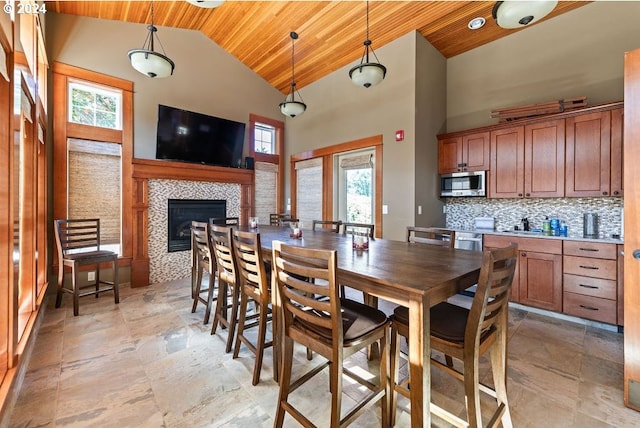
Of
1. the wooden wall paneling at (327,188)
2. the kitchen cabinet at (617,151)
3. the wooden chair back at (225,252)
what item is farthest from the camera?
the wooden wall paneling at (327,188)

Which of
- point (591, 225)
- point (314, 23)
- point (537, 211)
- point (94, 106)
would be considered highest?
point (314, 23)

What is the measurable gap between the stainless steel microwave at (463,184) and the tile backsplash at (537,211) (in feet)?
1.10

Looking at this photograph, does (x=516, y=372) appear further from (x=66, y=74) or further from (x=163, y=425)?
(x=66, y=74)

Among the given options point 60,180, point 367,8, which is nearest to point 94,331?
point 60,180

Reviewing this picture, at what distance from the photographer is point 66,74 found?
3615 mm

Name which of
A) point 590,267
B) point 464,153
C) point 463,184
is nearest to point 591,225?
point 590,267

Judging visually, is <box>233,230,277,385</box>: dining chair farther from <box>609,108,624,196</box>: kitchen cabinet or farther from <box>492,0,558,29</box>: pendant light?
<box>609,108,624,196</box>: kitchen cabinet

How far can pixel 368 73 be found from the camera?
2598 mm

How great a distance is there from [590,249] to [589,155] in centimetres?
104

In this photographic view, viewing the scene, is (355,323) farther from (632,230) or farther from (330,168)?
(330,168)

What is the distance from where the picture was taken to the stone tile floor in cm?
163

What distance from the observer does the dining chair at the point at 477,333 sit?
4.12ft

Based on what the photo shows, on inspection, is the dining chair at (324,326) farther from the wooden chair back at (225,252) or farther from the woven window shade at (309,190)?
the woven window shade at (309,190)

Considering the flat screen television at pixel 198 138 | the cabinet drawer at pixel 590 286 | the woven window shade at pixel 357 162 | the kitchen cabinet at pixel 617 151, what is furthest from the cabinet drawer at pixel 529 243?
the flat screen television at pixel 198 138
